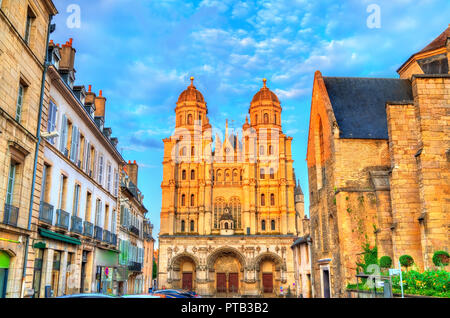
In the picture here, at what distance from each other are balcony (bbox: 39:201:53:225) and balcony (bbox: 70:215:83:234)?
2.14m

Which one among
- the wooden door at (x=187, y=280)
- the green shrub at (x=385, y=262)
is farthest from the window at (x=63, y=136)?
the wooden door at (x=187, y=280)

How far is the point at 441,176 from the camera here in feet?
45.6

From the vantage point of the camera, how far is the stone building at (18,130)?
951 cm

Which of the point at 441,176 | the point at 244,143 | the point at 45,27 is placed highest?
the point at 244,143

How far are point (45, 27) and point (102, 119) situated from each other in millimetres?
9193

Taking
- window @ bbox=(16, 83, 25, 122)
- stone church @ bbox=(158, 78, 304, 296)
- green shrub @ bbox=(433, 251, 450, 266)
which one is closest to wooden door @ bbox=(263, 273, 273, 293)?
stone church @ bbox=(158, 78, 304, 296)

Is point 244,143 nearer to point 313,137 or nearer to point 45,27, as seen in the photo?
point 313,137

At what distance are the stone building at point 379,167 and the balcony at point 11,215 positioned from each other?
475 inches

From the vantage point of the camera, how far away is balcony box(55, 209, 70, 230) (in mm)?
13298

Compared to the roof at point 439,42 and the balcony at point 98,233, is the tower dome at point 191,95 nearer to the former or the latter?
the roof at point 439,42

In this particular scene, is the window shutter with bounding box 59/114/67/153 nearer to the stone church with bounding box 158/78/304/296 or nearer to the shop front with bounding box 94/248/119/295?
the shop front with bounding box 94/248/119/295
